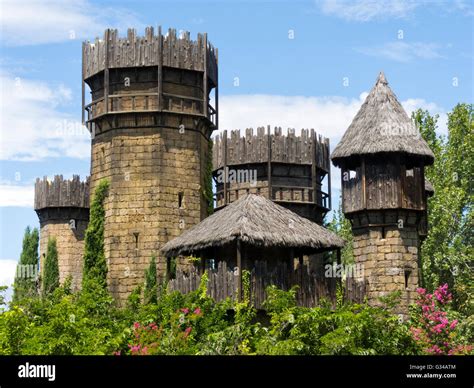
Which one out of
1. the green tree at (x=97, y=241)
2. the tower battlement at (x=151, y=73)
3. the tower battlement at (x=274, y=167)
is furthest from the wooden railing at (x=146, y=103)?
the tower battlement at (x=274, y=167)

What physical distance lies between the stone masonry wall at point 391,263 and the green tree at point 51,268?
50.7ft

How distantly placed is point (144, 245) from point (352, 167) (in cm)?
905

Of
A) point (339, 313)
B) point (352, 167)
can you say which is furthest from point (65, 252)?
point (339, 313)

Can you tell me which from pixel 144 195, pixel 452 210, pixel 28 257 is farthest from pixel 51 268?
pixel 452 210

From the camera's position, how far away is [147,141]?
33812 millimetres

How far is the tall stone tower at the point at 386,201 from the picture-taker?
98.1 feet

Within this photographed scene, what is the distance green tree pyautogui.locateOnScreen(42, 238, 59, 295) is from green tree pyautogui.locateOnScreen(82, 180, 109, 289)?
16.1 ft

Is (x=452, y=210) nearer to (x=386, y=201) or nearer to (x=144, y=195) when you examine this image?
(x=386, y=201)

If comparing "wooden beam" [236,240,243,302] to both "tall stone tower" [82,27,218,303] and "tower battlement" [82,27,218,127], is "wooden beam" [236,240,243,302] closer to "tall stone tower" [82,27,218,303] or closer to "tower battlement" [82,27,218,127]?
"tall stone tower" [82,27,218,303]

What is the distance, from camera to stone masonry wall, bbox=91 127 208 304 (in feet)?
108

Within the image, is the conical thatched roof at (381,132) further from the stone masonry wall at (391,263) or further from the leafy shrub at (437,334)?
the leafy shrub at (437,334)

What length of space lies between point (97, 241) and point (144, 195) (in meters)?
2.86

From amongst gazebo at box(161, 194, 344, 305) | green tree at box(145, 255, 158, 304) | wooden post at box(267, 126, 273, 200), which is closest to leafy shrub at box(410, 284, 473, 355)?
gazebo at box(161, 194, 344, 305)
